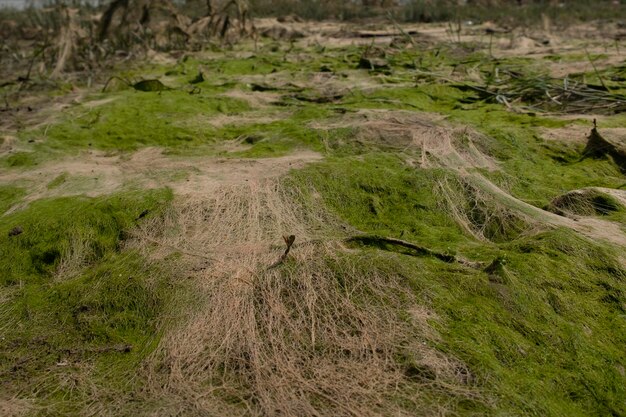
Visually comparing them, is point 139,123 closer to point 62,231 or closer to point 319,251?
point 62,231

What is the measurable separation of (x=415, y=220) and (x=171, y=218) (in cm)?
202

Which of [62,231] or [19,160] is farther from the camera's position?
[19,160]

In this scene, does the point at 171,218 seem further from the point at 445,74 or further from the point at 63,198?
the point at 445,74

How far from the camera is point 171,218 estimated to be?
452 cm

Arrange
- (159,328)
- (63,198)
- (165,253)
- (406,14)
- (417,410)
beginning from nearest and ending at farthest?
(417,410) → (159,328) → (165,253) → (63,198) → (406,14)

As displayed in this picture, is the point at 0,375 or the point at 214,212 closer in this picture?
the point at 0,375

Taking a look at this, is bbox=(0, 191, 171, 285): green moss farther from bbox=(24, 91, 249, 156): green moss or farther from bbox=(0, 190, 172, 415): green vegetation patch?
bbox=(24, 91, 249, 156): green moss

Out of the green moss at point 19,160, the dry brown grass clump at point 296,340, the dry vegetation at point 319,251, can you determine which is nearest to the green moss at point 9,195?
the dry vegetation at point 319,251

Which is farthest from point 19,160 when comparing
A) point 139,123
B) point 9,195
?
point 139,123

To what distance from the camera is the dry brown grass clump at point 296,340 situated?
111 inches

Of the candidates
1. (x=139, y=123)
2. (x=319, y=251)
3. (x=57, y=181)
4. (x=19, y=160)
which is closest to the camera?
(x=319, y=251)

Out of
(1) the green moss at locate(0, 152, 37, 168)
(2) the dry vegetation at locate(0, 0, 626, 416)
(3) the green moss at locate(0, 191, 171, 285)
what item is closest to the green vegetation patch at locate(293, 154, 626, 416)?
(2) the dry vegetation at locate(0, 0, 626, 416)

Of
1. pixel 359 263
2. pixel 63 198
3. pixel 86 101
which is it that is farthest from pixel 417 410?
pixel 86 101

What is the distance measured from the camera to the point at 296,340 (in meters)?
3.21
